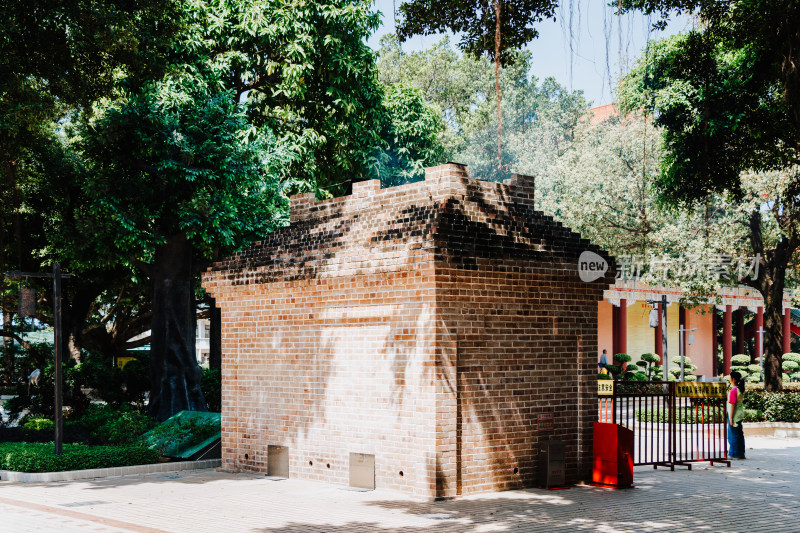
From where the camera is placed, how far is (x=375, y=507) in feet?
35.4

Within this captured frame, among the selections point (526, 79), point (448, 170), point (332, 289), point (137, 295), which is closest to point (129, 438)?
point (332, 289)

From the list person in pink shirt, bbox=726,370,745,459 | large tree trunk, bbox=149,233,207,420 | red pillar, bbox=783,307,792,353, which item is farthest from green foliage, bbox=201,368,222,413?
red pillar, bbox=783,307,792,353

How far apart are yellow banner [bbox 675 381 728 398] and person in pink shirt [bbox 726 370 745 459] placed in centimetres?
26

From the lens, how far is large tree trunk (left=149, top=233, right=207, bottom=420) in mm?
21297

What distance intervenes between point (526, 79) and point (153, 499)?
193ft

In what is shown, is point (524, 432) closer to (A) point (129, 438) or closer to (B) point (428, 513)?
(B) point (428, 513)

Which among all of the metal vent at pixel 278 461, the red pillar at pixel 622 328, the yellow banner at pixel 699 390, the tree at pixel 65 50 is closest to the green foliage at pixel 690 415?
the yellow banner at pixel 699 390

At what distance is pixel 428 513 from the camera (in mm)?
10320

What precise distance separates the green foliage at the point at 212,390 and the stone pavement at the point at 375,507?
33.9 ft

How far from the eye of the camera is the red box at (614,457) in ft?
40.7

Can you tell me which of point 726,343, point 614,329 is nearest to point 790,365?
point 726,343

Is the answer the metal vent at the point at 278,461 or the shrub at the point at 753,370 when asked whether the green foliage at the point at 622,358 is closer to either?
the shrub at the point at 753,370

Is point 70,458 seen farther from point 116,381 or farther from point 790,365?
point 790,365

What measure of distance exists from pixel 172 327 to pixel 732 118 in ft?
50.1
